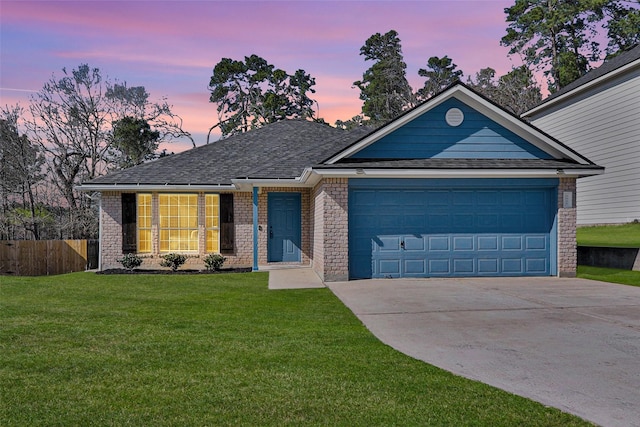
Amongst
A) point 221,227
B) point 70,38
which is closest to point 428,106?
point 221,227

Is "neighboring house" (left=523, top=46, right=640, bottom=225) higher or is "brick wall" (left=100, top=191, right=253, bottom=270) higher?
"neighboring house" (left=523, top=46, right=640, bottom=225)

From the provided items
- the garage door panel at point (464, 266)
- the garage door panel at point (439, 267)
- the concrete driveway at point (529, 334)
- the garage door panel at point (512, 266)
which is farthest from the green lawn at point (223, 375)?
the garage door panel at point (512, 266)

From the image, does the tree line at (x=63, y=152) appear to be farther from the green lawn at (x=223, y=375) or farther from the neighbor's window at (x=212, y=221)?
the green lawn at (x=223, y=375)

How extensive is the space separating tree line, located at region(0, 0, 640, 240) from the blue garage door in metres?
6.88

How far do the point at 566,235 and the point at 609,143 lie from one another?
36.6 feet

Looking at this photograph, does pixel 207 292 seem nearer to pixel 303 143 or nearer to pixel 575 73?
pixel 303 143

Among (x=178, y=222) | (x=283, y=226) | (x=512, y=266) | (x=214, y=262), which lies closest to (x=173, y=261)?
(x=214, y=262)

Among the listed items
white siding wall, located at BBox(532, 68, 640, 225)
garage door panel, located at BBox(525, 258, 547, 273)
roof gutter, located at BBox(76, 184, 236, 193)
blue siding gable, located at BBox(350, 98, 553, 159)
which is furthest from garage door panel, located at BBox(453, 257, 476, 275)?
white siding wall, located at BBox(532, 68, 640, 225)

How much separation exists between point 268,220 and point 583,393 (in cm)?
1382

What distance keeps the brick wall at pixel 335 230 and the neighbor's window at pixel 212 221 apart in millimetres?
5950

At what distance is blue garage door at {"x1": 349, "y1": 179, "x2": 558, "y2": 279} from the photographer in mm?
13844

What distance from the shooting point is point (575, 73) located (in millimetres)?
39469

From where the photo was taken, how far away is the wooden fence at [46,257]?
19531 millimetres

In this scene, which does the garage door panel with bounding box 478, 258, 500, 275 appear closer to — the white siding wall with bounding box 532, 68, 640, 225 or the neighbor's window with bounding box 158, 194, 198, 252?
the neighbor's window with bounding box 158, 194, 198, 252
